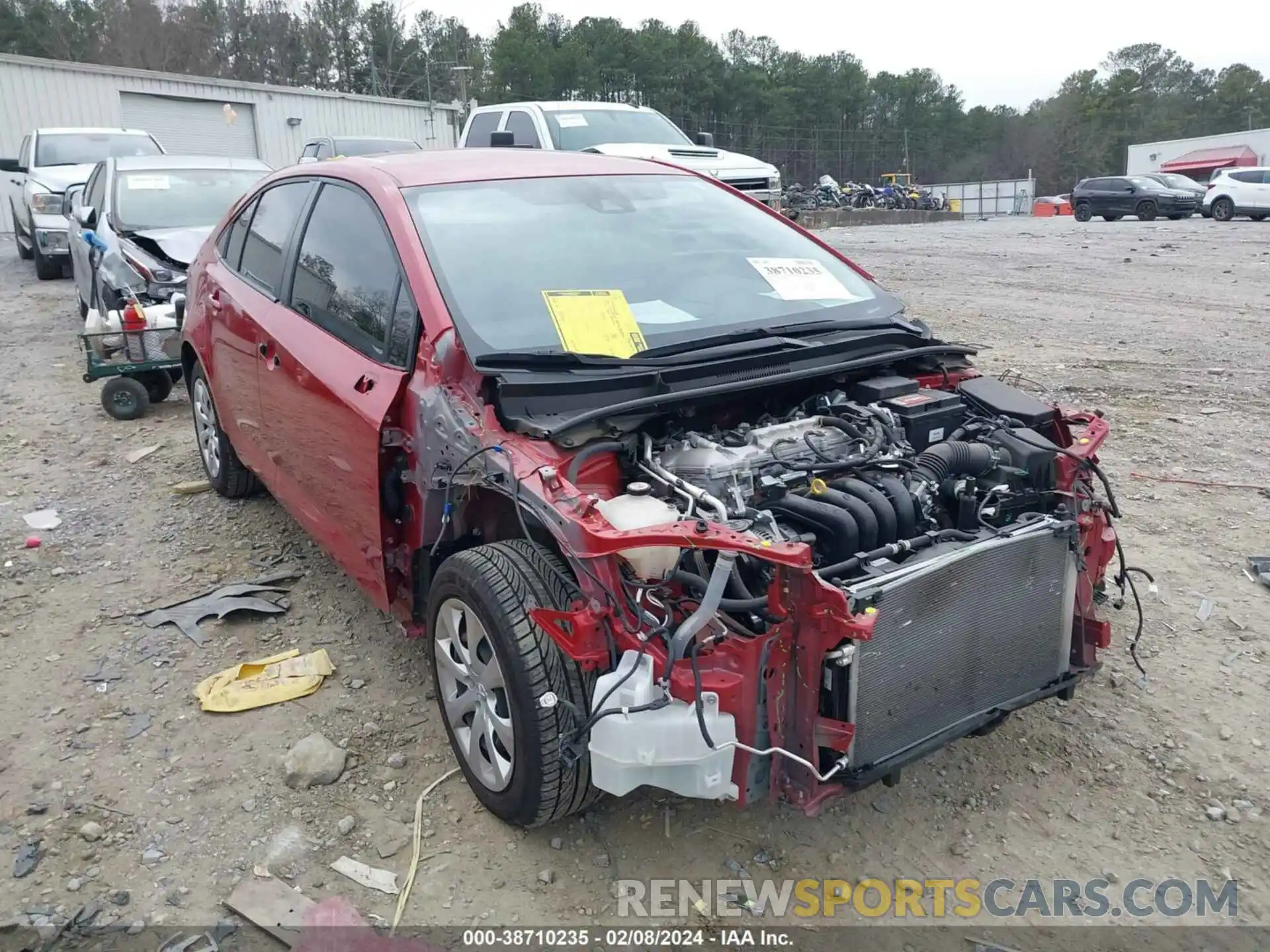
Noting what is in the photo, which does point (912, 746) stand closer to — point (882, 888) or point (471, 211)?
point (882, 888)

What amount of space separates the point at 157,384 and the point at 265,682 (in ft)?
15.4

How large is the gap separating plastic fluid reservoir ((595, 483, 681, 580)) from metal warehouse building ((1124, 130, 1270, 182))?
50.8 metres

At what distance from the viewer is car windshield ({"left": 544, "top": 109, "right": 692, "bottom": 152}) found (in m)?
11.4

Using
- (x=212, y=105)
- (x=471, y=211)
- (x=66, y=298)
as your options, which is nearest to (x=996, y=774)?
(x=471, y=211)

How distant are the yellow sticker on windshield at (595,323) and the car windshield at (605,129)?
28.1 feet

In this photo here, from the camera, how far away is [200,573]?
4.46 m

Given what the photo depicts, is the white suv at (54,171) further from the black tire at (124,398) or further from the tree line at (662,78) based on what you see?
the tree line at (662,78)

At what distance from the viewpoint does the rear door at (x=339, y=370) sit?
315cm

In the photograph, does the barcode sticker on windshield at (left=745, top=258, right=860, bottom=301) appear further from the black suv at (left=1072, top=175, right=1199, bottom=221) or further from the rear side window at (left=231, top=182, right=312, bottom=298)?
the black suv at (left=1072, top=175, right=1199, bottom=221)

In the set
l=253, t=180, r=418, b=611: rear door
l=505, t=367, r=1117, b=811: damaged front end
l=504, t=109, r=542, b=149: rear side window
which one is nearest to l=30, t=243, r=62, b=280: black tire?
l=504, t=109, r=542, b=149: rear side window

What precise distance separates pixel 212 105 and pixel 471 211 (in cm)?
2449

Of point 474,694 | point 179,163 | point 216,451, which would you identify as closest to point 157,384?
point 216,451

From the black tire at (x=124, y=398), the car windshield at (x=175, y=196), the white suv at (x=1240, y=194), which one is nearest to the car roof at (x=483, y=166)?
the black tire at (x=124, y=398)

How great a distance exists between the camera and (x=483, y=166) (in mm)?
3736
